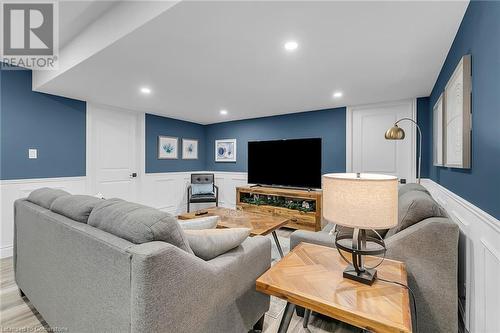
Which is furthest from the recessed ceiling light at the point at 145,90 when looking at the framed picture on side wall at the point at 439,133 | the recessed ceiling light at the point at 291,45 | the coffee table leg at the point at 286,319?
the framed picture on side wall at the point at 439,133

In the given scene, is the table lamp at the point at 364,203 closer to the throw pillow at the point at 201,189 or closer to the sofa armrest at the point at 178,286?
the sofa armrest at the point at 178,286

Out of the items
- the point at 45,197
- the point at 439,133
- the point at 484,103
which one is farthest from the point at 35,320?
the point at 439,133

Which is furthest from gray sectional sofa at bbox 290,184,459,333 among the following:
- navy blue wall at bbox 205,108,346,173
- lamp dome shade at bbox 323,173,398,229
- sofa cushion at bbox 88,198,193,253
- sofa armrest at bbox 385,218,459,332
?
navy blue wall at bbox 205,108,346,173

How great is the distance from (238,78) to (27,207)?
2.27 meters

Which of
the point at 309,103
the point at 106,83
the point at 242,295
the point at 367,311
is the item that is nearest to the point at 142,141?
the point at 106,83

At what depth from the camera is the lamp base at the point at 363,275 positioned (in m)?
1.14

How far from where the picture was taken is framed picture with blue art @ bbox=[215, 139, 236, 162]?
538cm

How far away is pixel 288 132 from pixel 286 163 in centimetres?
68

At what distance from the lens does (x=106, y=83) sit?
→ 2873mm

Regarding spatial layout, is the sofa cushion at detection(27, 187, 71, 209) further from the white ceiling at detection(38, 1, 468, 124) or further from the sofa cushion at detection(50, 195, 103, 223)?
the white ceiling at detection(38, 1, 468, 124)

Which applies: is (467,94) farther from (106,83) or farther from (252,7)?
(106,83)

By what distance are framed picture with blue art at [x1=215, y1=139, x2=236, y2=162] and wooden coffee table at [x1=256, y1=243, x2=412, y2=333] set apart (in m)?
4.10

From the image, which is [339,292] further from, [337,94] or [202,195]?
[202,195]

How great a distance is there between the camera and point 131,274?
912 mm
